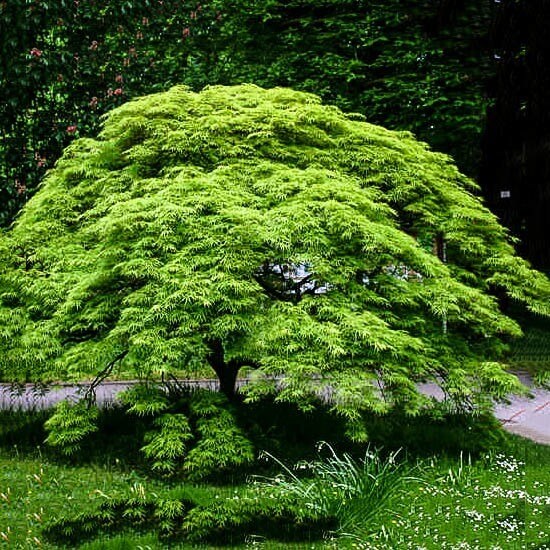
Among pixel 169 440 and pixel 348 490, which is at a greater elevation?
pixel 169 440

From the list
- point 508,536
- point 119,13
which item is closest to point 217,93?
point 508,536

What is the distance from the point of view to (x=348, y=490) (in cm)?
578

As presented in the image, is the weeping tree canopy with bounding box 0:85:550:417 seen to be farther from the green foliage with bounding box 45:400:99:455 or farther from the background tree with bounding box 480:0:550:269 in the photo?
the background tree with bounding box 480:0:550:269

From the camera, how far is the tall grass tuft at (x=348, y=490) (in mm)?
5469

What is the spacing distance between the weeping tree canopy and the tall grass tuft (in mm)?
562

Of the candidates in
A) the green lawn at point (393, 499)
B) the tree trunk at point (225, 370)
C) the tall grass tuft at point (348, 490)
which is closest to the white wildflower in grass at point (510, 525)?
the green lawn at point (393, 499)

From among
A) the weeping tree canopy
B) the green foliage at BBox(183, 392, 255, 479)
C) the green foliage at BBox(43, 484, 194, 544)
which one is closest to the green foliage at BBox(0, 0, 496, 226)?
the weeping tree canopy

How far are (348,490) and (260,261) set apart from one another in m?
1.86

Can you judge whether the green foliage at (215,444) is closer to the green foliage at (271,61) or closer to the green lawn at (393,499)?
the green lawn at (393,499)

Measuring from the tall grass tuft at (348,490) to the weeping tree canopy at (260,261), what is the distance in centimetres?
56

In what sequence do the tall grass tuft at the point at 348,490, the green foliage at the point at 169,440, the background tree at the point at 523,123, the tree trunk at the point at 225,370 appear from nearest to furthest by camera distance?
the tall grass tuft at the point at 348,490
the green foliage at the point at 169,440
the tree trunk at the point at 225,370
the background tree at the point at 523,123

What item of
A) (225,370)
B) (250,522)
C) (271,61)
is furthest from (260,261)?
(271,61)

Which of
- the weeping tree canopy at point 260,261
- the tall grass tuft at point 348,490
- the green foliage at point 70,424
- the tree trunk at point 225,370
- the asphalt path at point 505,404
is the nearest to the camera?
the tall grass tuft at point 348,490

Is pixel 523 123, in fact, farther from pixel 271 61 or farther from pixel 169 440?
pixel 169 440
